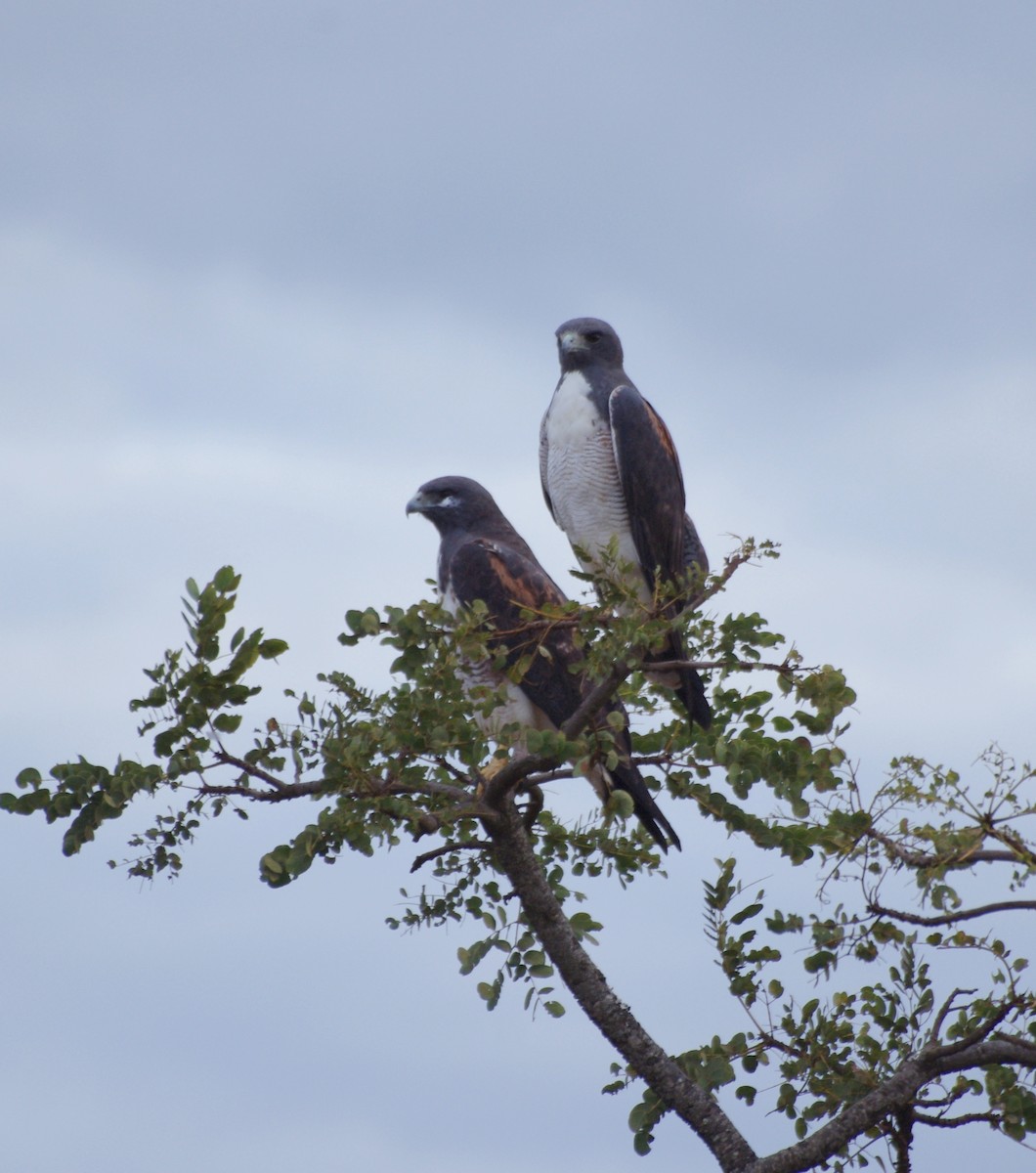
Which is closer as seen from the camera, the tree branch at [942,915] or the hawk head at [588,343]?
the tree branch at [942,915]

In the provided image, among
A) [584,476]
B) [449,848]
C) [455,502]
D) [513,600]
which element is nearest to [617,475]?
[584,476]

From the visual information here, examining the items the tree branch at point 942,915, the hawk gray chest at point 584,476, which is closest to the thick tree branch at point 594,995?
the tree branch at point 942,915

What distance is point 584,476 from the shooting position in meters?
7.64

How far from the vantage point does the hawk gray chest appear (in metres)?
7.60

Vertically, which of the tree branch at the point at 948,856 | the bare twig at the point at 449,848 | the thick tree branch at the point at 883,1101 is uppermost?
the bare twig at the point at 449,848

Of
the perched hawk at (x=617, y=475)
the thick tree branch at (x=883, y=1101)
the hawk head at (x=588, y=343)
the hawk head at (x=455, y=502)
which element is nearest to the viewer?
the thick tree branch at (x=883, y=1101)

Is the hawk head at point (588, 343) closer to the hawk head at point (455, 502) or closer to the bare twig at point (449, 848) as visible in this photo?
the hawk head at point (455, 502)

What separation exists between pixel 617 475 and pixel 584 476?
0.18 metres

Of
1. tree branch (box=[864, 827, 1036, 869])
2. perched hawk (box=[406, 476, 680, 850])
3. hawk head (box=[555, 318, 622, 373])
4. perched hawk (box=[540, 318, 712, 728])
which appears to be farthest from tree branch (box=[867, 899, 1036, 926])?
hawk head (box=[555, 318, 622, 373])

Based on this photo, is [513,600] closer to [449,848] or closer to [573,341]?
[449,848]

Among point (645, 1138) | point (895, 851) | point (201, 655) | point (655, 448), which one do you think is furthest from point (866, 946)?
point (655, 448)

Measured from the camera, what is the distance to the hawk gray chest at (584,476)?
760 cm

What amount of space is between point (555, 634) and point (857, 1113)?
2.32 m

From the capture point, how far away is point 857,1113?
5.04 metres
